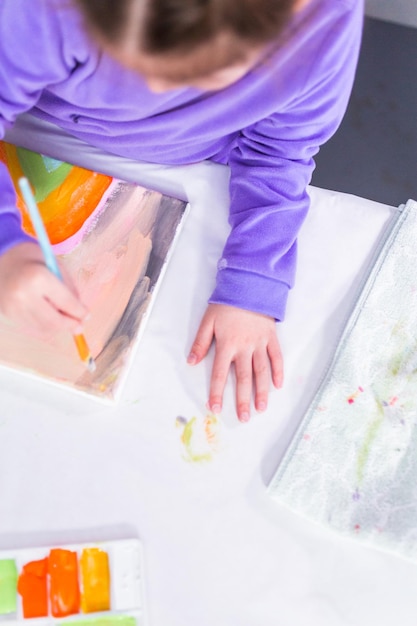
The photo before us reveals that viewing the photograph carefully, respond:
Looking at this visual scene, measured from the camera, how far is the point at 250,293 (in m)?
0.61

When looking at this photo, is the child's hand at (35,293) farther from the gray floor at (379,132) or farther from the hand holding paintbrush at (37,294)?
the gray floor at (379,132)

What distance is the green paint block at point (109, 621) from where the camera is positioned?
481 mm

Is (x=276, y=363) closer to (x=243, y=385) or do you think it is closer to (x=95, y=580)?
(x=243, y=385)

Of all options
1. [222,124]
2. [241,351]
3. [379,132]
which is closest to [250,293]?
[241,351]

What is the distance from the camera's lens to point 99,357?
56 cm

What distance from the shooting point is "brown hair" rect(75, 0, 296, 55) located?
0.31m

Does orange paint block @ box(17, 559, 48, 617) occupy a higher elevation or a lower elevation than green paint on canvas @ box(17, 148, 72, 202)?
lower

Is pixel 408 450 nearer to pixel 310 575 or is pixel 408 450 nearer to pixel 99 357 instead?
pixel 310 575

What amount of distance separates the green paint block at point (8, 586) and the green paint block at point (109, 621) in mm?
47

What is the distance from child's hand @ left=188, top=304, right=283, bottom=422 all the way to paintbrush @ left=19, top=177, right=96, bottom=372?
0.33 feet

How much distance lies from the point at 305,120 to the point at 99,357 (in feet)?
1.01

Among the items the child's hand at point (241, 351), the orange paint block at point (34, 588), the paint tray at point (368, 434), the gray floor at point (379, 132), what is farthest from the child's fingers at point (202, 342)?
the gray floor at point (379, 132)

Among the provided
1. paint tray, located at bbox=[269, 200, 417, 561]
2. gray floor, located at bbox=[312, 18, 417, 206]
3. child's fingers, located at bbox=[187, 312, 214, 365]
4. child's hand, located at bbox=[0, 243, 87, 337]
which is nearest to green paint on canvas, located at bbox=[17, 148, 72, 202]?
child's hand, located at bbox=[0, 243, 87, 337]

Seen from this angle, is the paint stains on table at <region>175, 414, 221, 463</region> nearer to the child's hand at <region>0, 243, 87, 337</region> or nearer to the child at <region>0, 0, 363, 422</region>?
the child at <region>0, 0, 363, 422</region>
